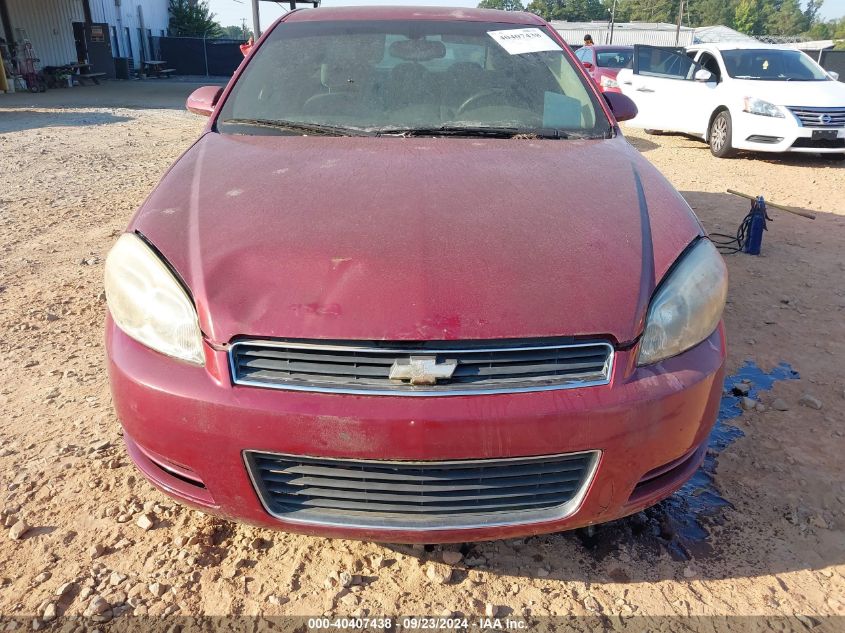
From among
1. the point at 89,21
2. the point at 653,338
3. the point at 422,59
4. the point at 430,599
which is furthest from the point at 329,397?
the point at 89,21

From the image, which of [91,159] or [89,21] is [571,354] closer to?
[91,159]

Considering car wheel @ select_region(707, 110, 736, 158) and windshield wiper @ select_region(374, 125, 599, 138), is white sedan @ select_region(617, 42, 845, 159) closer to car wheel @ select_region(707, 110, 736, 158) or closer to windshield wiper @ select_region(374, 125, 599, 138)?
car wheel @ select_region(707, 110, 736, 158)

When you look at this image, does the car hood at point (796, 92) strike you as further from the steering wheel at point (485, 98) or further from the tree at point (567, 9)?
the tree at point (567, 9)

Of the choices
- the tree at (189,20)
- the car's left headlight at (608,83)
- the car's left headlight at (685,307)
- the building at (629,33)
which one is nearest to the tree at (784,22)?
the building at (629,33)

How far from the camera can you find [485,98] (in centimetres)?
287

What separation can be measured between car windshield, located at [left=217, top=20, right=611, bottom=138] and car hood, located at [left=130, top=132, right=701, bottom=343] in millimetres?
307

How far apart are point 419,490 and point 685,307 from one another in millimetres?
Answer: 879

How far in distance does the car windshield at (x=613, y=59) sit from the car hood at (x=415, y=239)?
11.9 meters

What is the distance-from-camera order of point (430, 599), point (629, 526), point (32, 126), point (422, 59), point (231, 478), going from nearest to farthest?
point (231, 478) < point (430, 599) < point (629, 526) < point (422, 59) < point (32, 126)

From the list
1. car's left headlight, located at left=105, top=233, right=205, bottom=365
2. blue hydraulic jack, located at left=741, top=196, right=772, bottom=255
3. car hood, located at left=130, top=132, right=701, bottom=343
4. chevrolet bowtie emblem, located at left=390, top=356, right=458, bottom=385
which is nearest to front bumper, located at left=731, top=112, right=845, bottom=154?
blue hydraulic jack, located at left=741, top=196, right=772, bottom=255

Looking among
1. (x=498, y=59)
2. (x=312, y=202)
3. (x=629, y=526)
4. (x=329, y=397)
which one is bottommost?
(x=629, y=526)

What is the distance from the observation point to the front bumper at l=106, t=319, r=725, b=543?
1584mm

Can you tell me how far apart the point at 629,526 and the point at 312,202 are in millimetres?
1487

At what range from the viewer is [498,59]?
9.95 ft
